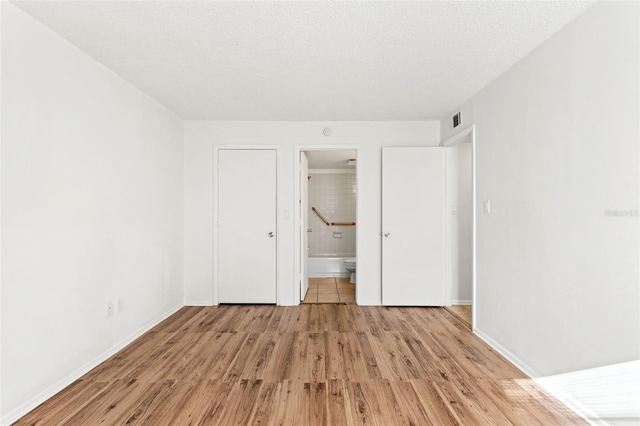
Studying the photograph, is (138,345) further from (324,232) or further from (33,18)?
(324,232)

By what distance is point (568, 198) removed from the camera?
2.00m

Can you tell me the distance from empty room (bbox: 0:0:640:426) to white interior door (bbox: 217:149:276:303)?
0.49 metres

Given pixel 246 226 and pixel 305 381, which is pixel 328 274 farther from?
pixel 305 381

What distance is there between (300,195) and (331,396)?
2.62m

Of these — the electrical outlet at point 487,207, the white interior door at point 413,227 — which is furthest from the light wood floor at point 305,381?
the electrical outlet at point 487,207

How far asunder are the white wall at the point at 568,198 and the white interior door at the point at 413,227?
109 centimetres

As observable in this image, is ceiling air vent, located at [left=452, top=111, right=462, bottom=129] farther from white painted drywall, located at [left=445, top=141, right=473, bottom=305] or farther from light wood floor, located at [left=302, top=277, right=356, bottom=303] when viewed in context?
light wood floor, located at [left=302, top=277, right=356, bottom=303]

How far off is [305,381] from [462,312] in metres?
2.40

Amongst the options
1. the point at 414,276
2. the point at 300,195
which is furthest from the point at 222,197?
the point at 414,276

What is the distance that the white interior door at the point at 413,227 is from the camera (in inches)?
159

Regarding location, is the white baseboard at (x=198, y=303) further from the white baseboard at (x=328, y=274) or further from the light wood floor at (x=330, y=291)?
the white baseboard at (x=328, y=274)

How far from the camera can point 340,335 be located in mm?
3080

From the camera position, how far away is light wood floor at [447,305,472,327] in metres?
3.57

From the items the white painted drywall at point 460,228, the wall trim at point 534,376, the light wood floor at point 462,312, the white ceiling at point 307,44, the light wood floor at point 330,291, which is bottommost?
the light wood floor at point 330,291
